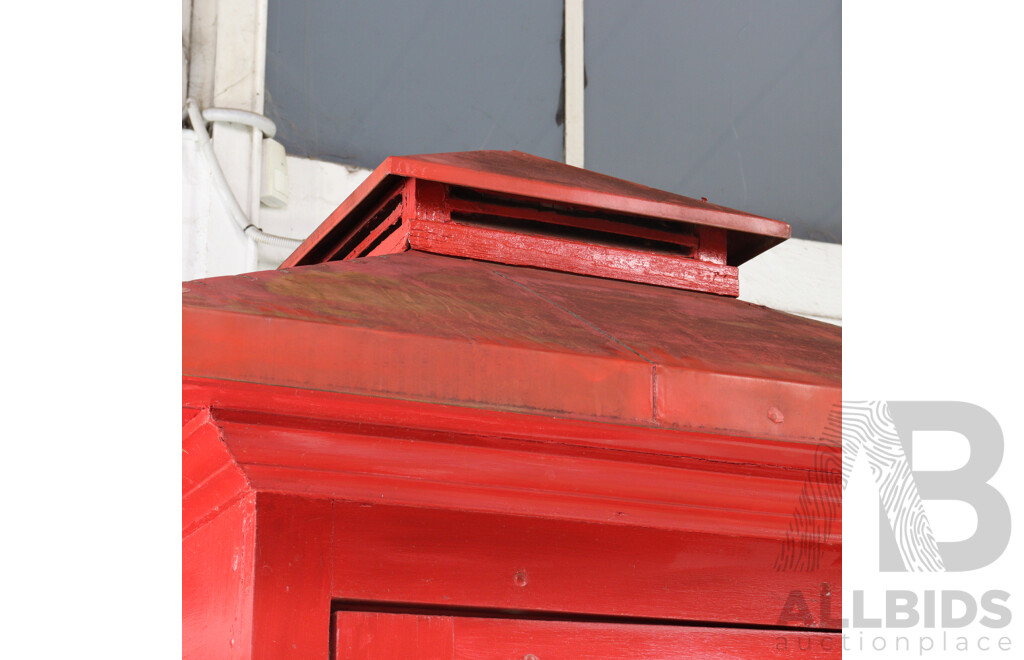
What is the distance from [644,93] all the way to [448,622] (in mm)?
2848

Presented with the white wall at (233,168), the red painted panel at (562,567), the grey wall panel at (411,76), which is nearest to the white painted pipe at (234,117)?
the white wall at (233,168)

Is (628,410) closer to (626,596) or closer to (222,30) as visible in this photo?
(626,596)

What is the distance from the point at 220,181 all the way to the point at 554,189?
1.54m

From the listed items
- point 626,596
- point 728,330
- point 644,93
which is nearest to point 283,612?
point 626,596

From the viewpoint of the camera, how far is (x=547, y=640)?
120cm

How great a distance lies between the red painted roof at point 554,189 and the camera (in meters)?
1.60

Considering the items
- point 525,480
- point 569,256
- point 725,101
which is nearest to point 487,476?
point 525,480

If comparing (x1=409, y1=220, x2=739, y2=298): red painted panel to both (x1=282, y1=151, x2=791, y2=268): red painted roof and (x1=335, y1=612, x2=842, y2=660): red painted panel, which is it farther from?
(x1=335, y1=612, x2=842, y2=660): red painted panel

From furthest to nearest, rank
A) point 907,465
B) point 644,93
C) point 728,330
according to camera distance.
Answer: point 644,93
point 728,330
point 907,465

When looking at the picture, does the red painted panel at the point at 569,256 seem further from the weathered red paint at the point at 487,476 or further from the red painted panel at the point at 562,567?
the red painted panel at the point at 562,567

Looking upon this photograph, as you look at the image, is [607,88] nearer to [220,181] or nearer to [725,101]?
[725,101]

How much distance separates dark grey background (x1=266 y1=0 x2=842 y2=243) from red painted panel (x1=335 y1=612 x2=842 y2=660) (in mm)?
2269

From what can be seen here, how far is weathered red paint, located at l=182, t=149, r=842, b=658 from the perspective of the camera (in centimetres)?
105

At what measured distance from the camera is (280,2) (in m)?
3.14
